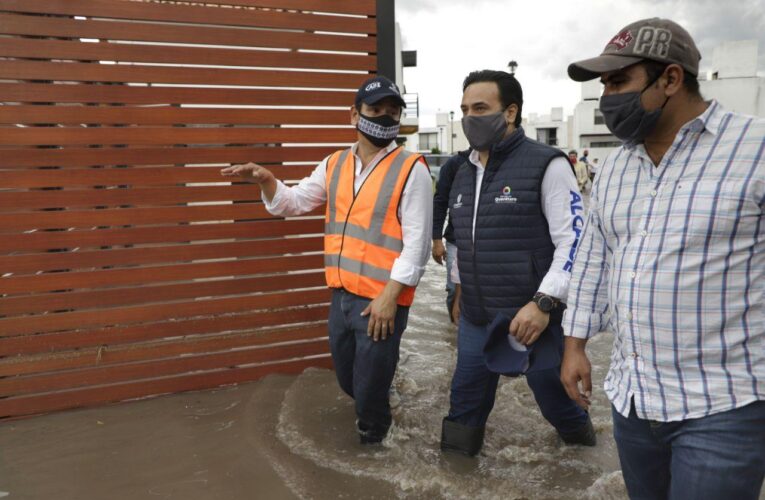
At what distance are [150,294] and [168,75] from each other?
1576 millimetres

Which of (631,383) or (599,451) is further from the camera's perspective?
(599,451)

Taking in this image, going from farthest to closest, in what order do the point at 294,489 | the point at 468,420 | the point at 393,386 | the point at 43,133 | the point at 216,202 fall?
the point at 393,386 → the point at 216,202 → the point at 43,133 → the point at 468,420 → the point at 294,489

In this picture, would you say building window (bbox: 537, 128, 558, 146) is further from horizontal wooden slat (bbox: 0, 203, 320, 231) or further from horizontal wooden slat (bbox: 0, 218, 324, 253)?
horizontal wooden slat (bbox: 0, 203, 320, 231)

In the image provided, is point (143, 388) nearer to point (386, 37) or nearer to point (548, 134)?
point (386, 37)

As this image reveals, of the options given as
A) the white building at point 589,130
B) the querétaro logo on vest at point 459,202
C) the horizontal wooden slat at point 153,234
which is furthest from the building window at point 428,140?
the querétaro logo on vest at point 459,202

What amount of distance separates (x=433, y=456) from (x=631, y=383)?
6.03 feet

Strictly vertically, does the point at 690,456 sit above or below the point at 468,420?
above

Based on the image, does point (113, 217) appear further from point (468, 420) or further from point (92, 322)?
point (468, 420)

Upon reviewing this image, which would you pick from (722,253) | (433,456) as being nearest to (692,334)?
(722,253)

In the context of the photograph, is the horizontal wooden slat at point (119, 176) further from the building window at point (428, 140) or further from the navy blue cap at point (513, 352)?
the building window at point (428, 140)

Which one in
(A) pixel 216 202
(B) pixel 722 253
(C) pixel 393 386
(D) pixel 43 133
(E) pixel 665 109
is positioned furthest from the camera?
(C) pixel 393 386

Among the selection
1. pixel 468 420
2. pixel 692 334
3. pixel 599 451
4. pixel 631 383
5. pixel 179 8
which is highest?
pixel 179 8

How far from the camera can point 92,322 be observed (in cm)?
406

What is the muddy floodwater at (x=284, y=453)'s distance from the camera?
3129 millimetres
